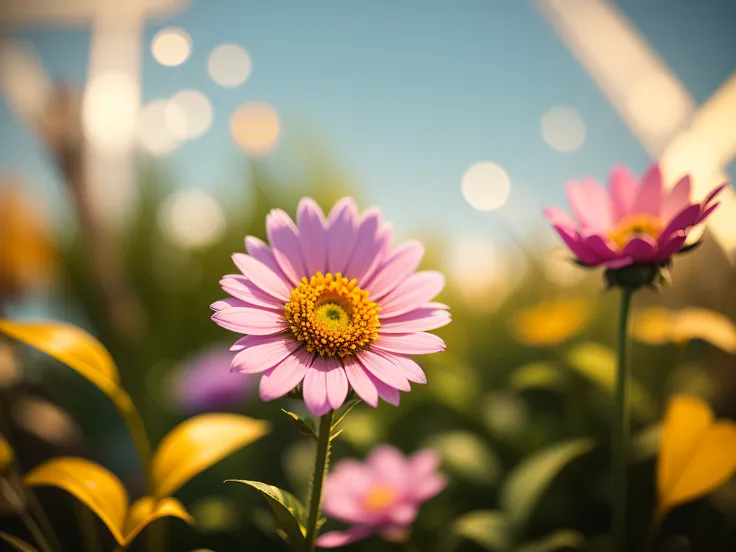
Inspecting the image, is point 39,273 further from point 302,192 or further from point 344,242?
point 344,242

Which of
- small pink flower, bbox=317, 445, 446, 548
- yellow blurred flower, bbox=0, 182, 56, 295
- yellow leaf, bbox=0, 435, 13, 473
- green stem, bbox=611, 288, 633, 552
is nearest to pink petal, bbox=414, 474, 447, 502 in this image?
small pink flower, bbox=317, 445, 446, 548

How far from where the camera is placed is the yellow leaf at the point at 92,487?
41 centimetres

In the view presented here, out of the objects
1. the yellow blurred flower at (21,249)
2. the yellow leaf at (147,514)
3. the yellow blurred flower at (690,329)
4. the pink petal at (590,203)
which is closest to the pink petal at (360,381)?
the yellow leaf at (147,514)

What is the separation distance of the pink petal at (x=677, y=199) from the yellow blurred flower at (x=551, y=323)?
12.3 inches

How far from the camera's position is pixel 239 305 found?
0.37 metres

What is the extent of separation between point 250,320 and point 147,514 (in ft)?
0.66

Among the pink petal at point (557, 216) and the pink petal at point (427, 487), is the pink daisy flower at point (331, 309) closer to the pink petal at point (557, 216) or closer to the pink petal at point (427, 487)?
the pink petal at point (557, 216)

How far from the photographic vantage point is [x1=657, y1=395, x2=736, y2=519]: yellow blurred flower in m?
0.50

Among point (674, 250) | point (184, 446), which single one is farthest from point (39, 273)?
point (674, 250)

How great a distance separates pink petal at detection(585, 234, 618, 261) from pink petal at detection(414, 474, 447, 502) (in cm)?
30

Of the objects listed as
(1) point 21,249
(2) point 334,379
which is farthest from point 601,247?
(1) point 21,249

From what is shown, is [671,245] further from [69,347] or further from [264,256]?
[69,347]

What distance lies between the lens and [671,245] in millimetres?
406

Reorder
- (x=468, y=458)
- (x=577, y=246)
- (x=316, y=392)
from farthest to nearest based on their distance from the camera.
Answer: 1. (x=468, y=458)
2. (x=577, y=246)
3. (x=316, y=392)
